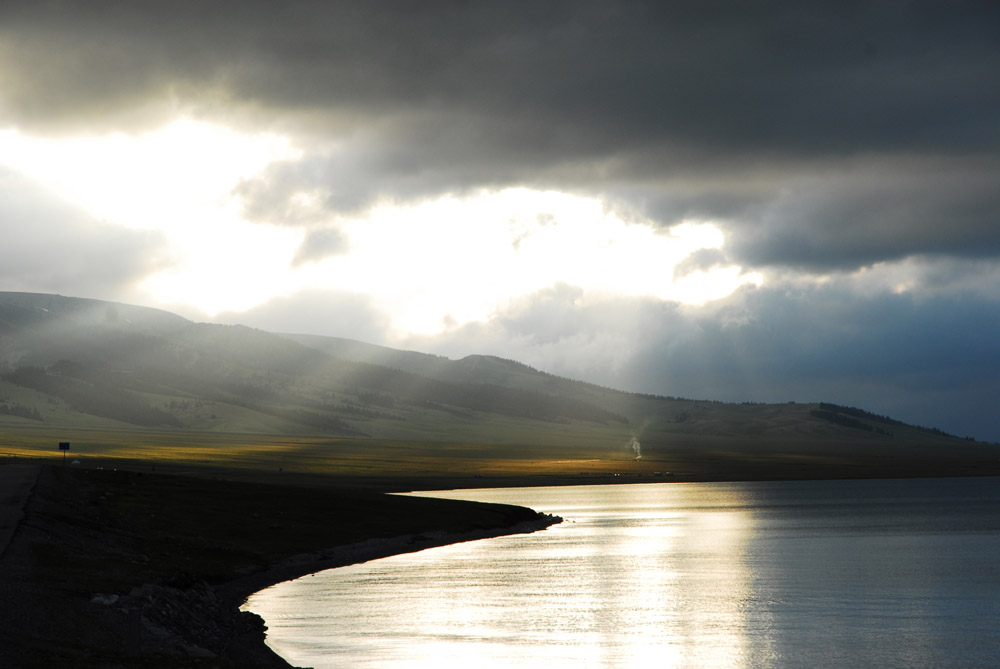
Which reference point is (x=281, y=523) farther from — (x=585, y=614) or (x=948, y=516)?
(x=948, y=516)

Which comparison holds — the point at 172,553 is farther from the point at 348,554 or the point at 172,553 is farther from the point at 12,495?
the point at 348,554

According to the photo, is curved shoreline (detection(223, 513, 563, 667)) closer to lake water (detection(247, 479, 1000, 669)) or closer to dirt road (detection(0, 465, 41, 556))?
lake water (detection(247, 479, 1000, 669))

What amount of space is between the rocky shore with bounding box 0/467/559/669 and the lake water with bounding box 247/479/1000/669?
4351mm

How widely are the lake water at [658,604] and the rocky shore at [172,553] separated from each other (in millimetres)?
4351

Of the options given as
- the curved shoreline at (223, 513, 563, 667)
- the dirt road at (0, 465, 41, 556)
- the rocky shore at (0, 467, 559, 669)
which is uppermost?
the dirt road at (0, 465, 41, 556)

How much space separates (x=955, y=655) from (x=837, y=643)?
6.02m

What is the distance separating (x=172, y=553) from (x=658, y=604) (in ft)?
127

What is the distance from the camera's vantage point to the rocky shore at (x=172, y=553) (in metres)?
45.4

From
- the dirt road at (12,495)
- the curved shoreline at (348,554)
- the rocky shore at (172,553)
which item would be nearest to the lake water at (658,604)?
the curved shoreline at (348,554)

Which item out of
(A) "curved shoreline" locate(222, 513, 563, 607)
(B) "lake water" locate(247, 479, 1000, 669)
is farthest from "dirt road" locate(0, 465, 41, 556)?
(B) "lake water" locate(247, 479, 1000, 669)

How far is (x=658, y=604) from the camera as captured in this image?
74625mm

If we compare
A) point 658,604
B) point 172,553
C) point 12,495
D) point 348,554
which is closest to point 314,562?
point 348,554

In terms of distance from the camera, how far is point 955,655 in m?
54.3

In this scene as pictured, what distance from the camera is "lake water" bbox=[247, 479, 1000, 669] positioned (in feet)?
182
